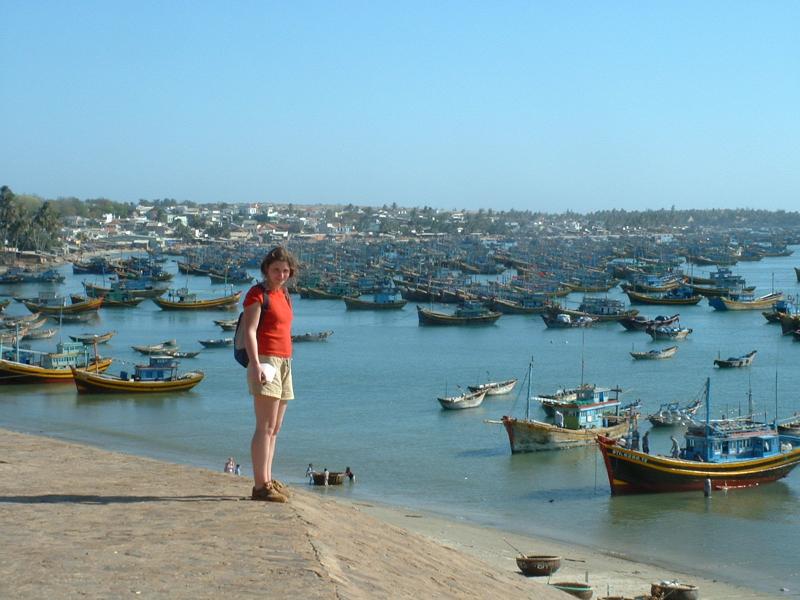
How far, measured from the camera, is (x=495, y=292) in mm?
57812

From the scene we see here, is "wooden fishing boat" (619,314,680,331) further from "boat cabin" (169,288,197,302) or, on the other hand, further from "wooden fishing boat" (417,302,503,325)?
"boat cabin" (169,288,197,302)

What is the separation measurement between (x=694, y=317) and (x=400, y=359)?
19303 mm

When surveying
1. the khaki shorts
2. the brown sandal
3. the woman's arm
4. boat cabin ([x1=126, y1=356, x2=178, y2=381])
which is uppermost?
the woman's arm

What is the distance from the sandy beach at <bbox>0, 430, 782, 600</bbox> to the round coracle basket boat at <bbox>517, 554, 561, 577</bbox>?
12.9ft

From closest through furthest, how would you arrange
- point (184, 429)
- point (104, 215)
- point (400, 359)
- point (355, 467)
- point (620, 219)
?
point (355, 467), point (184, 429), point (400, 359), point (104, 215), point (620, 219)

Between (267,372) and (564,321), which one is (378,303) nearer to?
(564,321)

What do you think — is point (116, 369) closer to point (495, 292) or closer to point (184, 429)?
point (184, 429)

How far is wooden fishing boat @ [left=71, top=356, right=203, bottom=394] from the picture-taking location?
27.5 m

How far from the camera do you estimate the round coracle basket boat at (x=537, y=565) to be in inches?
415

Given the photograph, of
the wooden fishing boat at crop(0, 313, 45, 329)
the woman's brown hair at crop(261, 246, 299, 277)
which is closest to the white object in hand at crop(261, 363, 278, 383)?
the woman's brown hair at crop(261, 246, 299, 277)

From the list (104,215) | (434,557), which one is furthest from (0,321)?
(104,215)

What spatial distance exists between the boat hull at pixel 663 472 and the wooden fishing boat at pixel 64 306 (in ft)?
113

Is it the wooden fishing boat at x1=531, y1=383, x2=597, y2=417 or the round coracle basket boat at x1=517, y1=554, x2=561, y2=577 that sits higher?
the round coracle basket boat at x1=517, y1=554, x2=561, y2=577

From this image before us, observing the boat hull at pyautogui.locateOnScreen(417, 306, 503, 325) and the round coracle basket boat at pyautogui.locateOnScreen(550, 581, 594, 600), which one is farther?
the boat hull at pyautogui.locateOnScreen(417, 306, 503, 325)
